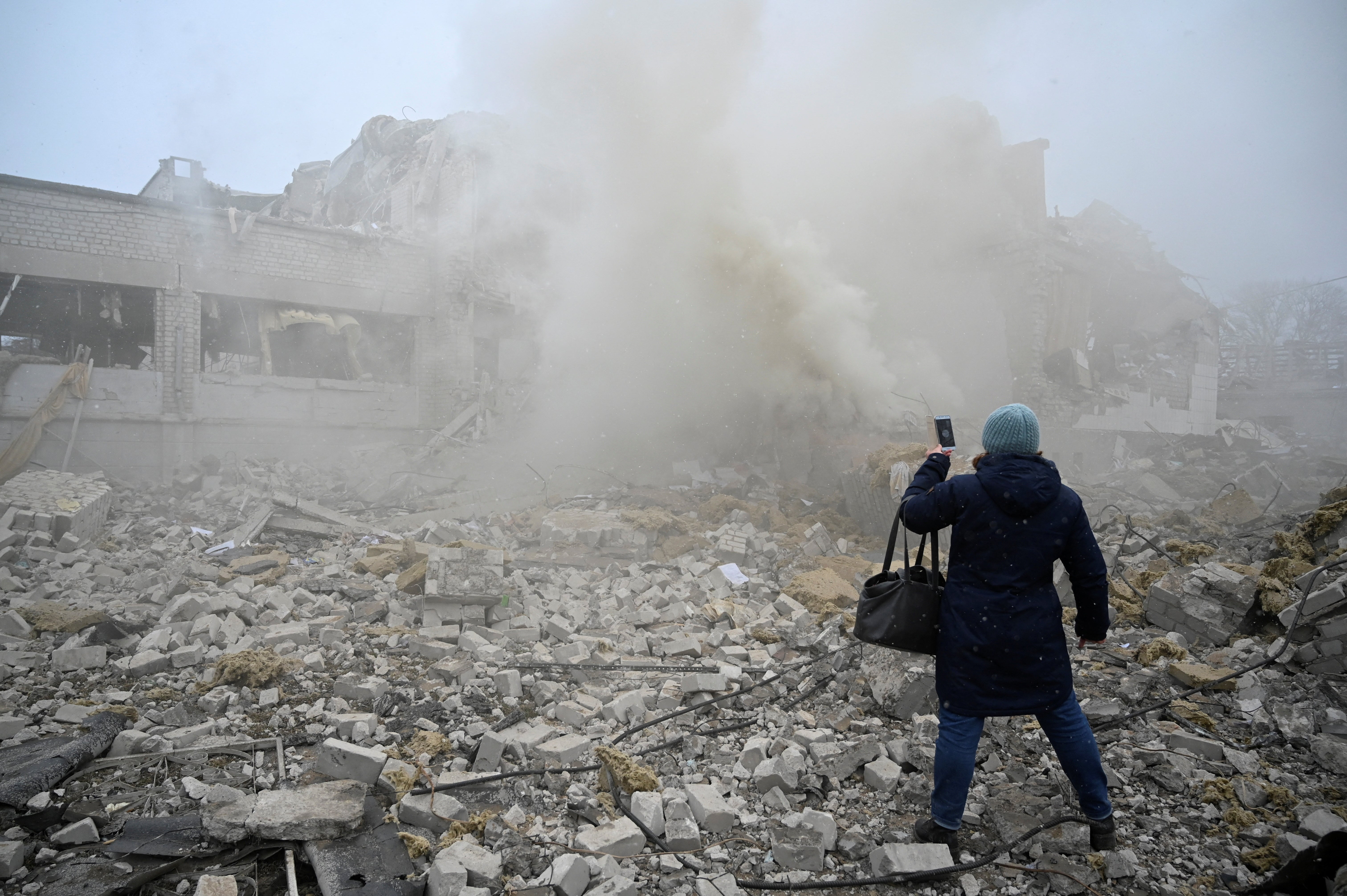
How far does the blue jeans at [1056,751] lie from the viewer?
2385 millimetres

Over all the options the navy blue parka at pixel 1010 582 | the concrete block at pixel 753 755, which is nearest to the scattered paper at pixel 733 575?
the concrete block at pixel 753 755

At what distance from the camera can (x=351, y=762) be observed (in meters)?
2.96

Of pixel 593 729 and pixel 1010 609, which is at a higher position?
pixel 1010 609

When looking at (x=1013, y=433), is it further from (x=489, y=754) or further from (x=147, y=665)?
(x=147, y=665)

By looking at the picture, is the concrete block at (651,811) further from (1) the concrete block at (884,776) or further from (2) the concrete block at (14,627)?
(2) the concrete block at (14,627)

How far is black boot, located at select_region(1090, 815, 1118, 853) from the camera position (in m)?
2.45

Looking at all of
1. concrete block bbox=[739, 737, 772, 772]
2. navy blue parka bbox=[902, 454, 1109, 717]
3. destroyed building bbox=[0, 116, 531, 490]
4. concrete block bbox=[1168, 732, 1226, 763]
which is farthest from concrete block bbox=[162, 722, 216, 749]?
destroyed building bbox=[0, 116, 531, 490]

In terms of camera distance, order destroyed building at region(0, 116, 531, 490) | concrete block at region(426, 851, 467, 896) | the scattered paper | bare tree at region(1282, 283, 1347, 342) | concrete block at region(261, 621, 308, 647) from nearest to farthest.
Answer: concrete block at region(426, 851, 467, 896) < concrete block at region(261, 621, 308, 647) < the scattered paper < destroyed building at region(0, 116, 531, 490) < bare tree at region(1282, 283, 1347, 342)

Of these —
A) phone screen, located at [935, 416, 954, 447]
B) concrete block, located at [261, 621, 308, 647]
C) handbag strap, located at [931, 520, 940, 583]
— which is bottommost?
concrete block, located at [261, 621, 308, 647]

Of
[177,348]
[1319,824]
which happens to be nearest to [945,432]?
[1319,824]

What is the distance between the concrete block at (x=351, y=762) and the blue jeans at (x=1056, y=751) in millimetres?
2323

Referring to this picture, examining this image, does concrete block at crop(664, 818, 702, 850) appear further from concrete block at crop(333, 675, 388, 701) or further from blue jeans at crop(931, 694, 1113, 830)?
concrete block at crop(333, 675, 388, 701)

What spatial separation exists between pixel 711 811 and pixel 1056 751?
1320mm

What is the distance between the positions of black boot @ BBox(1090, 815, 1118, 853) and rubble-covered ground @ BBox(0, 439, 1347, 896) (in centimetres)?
6
